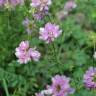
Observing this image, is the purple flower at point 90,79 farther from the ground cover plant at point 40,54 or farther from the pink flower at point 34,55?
the pink flower at point 34,55

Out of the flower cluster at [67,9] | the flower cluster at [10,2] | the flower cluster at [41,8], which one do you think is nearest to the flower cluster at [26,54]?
the flower cluster at [41,8]

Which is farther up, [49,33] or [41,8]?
[41,8]

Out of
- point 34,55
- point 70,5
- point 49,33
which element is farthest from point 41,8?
point 70,5

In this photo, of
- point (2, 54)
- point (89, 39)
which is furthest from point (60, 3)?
point (2, 54)

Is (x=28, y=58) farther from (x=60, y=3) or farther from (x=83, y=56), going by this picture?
(x=60, y=3)

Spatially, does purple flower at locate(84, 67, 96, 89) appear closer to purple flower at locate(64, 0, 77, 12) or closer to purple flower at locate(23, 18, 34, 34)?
purple flower at locate(23, 18, 34, 34)

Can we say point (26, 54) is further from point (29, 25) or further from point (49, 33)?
point (29, 25)

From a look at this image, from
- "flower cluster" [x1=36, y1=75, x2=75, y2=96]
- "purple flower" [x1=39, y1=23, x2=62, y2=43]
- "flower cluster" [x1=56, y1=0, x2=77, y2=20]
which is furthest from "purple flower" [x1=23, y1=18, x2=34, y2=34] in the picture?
"flower cluster" [x1=56, y1=0, x2=77, y2=20]
